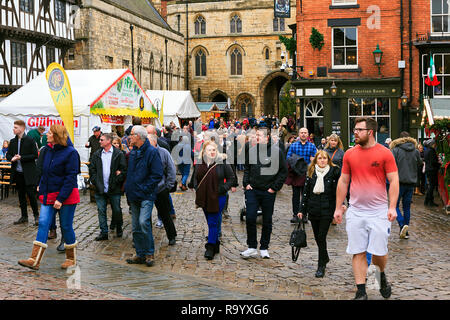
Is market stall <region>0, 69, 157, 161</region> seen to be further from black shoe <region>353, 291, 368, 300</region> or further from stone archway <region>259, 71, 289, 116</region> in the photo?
stone archway <region>259, 71, 289, 116</region>

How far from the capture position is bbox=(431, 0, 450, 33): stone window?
23.1m

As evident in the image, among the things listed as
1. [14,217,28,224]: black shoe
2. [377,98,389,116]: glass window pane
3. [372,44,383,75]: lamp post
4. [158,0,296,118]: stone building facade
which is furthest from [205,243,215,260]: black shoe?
[158,0,296,118]: stone building facade

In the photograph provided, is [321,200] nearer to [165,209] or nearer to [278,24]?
[165,209]

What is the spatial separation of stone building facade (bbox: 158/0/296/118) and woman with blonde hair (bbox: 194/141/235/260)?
47948 mm

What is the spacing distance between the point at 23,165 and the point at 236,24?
49515mm

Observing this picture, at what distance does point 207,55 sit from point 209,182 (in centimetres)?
5060

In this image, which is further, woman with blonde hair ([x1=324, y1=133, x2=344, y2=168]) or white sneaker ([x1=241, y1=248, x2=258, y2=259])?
woman with blonde hair ([x1=324, y1=133, x2=344, y2=168])

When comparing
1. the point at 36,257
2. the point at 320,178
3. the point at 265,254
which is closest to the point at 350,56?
the point at 265,254

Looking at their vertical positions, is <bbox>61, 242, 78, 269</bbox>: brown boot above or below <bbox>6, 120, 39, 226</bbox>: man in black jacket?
below

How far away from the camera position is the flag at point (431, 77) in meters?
21.9

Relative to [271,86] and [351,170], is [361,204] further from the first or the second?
[271,86]

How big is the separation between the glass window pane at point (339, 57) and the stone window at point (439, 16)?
146 inches

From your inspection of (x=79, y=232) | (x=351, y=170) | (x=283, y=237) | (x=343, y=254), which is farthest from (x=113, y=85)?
(x=351, y=170)

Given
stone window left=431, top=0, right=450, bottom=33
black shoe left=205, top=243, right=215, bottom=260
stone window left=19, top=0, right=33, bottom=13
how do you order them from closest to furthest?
black shoe left=205, top=243, right=215, bottom=260 < stone window left=431, top=0, right=450, bottom=33 < stone window left=19, top=0, right=33, bottom=13
